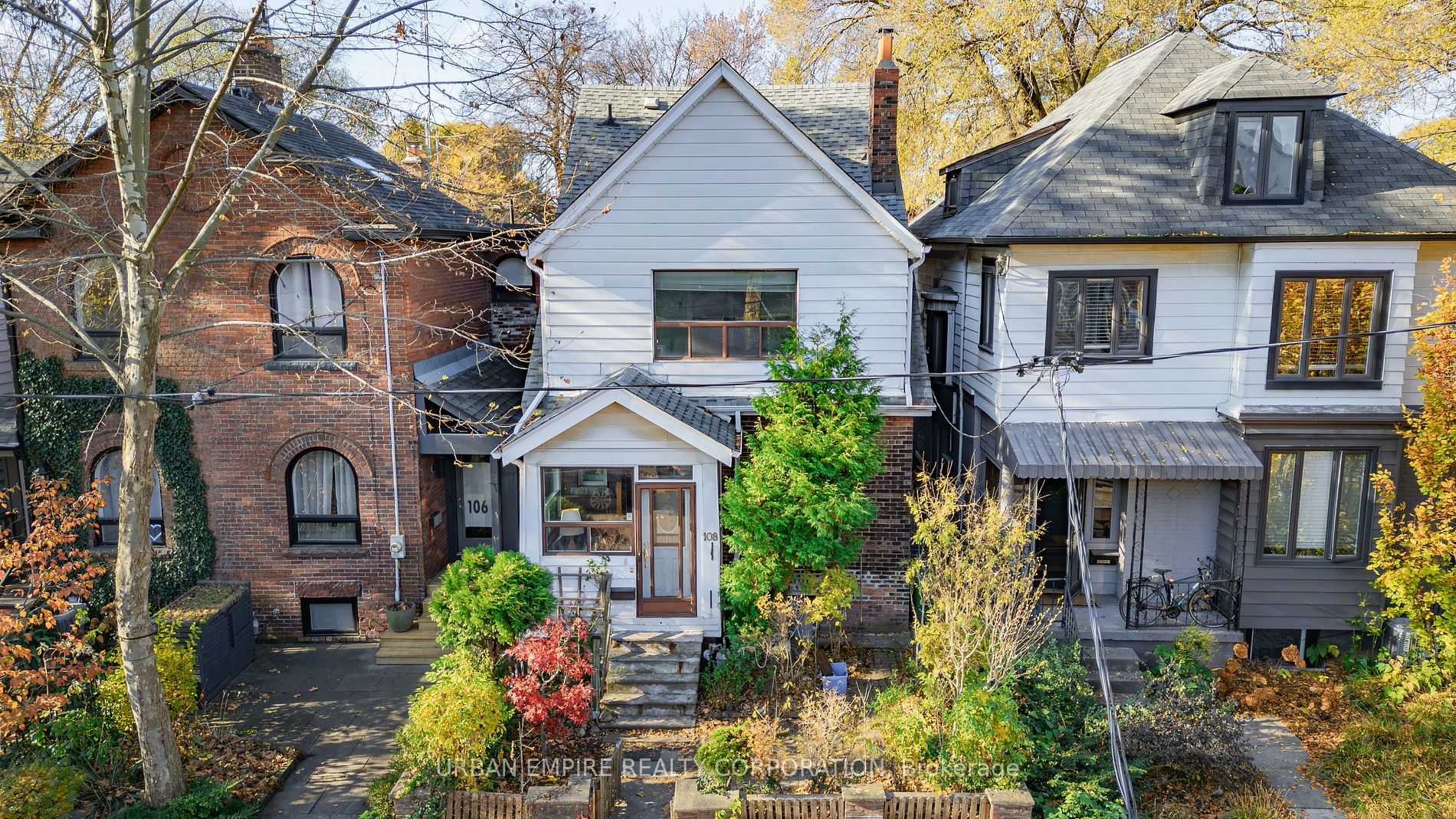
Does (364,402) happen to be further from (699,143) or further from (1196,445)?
(1196,445)

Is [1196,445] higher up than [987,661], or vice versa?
[1196,445]

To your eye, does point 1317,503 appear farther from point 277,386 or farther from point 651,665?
point 277,386

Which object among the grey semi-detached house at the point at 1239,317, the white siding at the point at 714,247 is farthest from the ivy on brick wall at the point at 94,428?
the grey semi-detached house at the point at 1239,317

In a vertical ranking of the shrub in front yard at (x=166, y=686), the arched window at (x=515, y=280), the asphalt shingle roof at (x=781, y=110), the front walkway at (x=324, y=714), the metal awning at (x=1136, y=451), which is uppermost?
the asphalt shingle roof at (x=781, y=110)

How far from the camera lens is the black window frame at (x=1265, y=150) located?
13422 mm

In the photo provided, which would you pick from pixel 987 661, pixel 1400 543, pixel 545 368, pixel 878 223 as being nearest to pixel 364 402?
pixel 545 368

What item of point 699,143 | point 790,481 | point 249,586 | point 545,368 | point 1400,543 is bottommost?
point 249,586

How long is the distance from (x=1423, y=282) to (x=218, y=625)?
1943 centimetres

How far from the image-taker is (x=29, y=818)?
967 centimetres

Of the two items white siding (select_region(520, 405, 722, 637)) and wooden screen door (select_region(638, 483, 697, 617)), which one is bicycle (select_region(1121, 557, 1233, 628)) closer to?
white siding (select_region(520, 405, 722, 637))

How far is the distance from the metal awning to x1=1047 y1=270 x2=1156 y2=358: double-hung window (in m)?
1.21

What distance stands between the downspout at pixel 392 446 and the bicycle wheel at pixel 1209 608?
13.0 metres

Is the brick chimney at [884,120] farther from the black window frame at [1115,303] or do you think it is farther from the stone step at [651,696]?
the stone step at [651,696]

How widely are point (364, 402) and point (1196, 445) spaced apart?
43.7 ft
